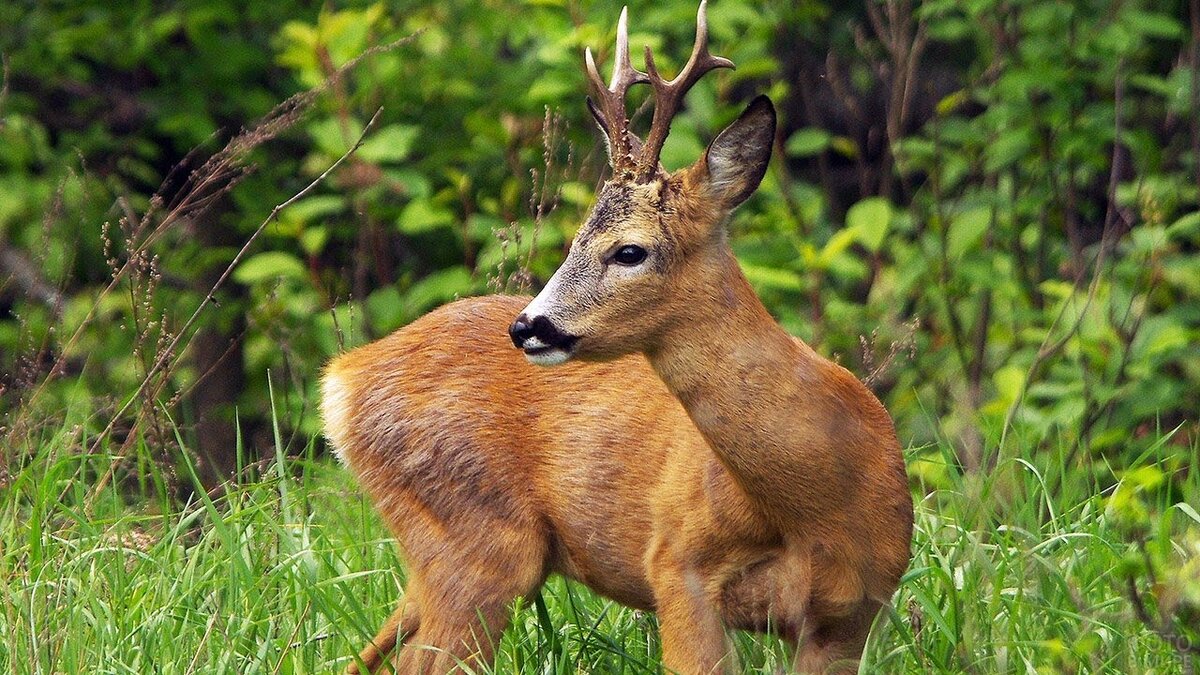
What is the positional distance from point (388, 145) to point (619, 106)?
2.74 meters

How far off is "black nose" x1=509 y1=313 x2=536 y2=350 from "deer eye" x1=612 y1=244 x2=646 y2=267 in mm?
226

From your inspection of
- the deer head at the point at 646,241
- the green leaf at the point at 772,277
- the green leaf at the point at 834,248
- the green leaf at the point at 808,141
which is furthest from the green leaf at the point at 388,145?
the deer head at the point at 646,241

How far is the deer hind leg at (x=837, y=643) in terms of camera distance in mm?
3584

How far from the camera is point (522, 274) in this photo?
16.5 feet

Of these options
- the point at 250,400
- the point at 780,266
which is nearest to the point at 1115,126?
the point at 780,266

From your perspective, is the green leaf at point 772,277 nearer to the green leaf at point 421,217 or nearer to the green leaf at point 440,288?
the green leaf at point 440,288

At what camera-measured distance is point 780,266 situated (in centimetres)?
629

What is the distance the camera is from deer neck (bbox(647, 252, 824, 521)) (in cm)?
349

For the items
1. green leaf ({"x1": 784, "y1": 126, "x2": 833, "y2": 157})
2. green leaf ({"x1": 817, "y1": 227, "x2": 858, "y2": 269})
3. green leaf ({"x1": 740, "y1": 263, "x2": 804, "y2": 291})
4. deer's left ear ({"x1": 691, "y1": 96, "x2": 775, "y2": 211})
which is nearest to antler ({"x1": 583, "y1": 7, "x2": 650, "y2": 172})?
deer's left ear ({"x1": 691, "y1": 96, "x2": 775, "y2": 211})

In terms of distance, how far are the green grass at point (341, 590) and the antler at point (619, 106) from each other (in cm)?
97

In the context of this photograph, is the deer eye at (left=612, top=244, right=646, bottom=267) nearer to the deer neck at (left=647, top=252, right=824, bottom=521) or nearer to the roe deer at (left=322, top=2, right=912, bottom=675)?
the roe deer at (left=322, top=2, right=912, bottom=675)

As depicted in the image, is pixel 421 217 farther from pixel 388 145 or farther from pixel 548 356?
pixel 548 356

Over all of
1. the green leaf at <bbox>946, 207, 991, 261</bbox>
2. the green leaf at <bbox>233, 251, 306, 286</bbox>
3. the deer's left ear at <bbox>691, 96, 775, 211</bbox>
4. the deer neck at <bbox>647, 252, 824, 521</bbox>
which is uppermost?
the deer's left ear at <bbox>691, 96, 775, 211</bbox>

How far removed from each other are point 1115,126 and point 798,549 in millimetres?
3256
